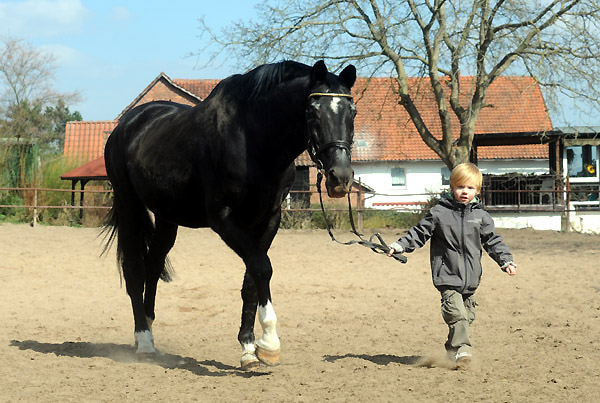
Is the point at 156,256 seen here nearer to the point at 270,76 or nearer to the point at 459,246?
the point at 270,76

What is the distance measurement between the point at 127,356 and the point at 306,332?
6.23 feet

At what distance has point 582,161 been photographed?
27.8 meters

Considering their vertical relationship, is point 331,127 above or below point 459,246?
above

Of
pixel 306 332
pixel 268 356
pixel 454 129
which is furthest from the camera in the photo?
pixel 454 129

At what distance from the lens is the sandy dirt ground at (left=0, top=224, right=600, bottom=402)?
14.8ft

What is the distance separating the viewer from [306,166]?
108ft

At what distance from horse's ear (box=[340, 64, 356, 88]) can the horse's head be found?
5cm

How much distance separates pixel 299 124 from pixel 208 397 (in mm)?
1820

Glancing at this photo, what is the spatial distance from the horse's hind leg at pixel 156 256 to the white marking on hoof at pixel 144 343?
0.37 metres

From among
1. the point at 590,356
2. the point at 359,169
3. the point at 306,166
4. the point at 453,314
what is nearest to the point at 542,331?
the point at 590,356

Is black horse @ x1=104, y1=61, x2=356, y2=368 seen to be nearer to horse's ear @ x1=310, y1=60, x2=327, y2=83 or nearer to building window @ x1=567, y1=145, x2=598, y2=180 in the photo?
horse's ear @ x1=310, y1=60, x2=327, y2=83

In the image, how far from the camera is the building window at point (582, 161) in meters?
27.5

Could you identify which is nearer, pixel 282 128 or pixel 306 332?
pixel 282 128

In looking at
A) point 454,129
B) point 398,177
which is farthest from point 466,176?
point 398,177
